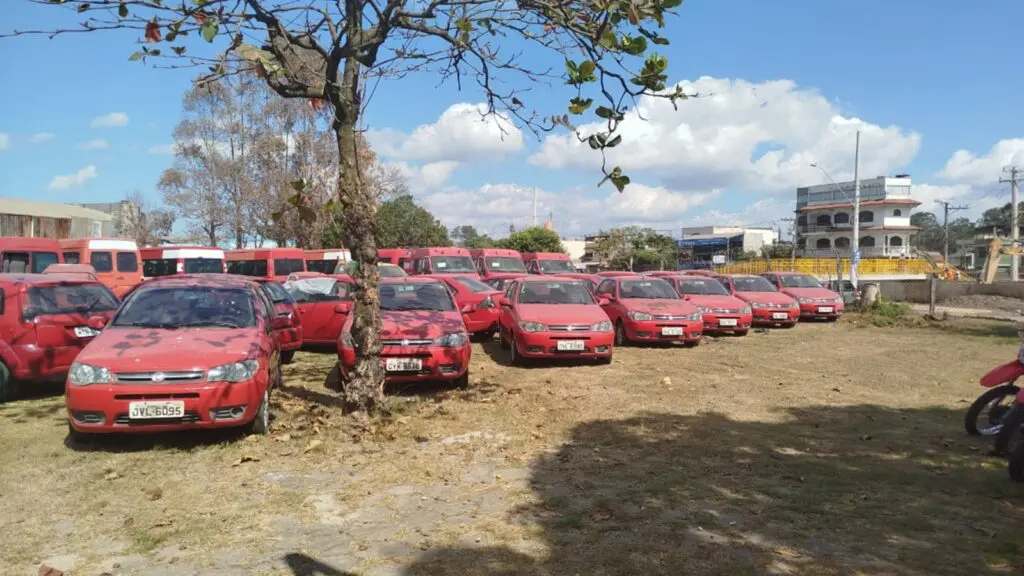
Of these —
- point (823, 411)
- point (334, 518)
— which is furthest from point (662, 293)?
point (334, 518)

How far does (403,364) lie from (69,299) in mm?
4275

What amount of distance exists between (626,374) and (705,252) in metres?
70.7

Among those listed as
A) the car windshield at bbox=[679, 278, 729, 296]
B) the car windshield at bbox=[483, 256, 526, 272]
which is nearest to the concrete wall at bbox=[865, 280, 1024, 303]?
the car windshield at bbox=[679, 278, 729, 296]

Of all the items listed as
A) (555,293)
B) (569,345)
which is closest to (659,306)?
(555,293)

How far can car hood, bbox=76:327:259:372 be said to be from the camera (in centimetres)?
569

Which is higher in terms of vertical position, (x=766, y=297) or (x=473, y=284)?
(x=473, y=284)

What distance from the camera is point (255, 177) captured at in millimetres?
34438

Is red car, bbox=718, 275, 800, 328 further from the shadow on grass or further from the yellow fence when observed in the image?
the yellow fence

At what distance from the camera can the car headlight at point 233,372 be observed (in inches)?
227

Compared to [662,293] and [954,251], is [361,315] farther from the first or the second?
[954,251]

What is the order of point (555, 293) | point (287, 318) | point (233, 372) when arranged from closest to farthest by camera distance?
point (233, 372) < point (287, 318) < point (555, 293)

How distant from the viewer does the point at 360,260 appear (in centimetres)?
652

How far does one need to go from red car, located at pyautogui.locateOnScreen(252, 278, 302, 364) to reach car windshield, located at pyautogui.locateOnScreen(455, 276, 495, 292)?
13.8 feet

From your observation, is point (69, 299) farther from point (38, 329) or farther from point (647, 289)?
point (647, 289)
